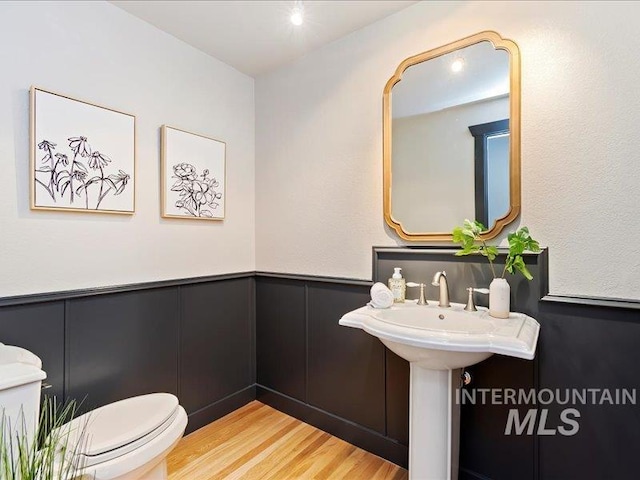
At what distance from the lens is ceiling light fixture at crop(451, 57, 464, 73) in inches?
62.6

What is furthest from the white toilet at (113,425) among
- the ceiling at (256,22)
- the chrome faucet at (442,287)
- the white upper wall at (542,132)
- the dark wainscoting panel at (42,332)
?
the ceiling at (256,22)

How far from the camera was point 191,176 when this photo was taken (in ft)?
6.82

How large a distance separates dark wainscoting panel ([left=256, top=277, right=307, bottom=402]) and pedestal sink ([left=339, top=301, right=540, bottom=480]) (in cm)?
82

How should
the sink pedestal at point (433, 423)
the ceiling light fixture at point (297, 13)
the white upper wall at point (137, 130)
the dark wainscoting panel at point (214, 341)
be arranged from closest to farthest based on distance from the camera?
the sink pedestal at point (433, 423)
the white upper wall at point (137, 130)
the ceiling light fixture at point (297, 13)
the dark wainscoting panel at point (214, 341)

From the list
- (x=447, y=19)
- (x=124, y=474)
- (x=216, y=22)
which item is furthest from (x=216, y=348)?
(x=447, y=19)

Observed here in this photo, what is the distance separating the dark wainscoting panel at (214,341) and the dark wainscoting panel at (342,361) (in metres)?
0.54

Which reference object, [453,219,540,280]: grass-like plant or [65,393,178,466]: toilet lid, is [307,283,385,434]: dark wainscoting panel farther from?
[65,393,178,466]: toilet lid

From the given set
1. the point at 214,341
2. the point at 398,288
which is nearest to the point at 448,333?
the point at 398,288

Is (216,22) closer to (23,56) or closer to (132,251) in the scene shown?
(23,56)

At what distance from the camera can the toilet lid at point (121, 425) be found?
3.99ft

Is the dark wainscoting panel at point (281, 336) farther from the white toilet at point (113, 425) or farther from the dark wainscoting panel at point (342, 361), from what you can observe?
the white toilet at point (113, 425)

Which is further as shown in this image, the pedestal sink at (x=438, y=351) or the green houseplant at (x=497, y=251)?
the green houseplant at (x=497, y=251)

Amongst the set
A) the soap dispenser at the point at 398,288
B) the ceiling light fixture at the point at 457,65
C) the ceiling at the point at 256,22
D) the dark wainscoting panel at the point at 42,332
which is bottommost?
the dark wainscoting panel at the point at 42,332

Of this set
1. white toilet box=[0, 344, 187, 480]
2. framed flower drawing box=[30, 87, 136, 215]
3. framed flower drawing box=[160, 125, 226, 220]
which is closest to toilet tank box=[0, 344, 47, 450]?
white toilet box=[0, 344, 187, 480]
